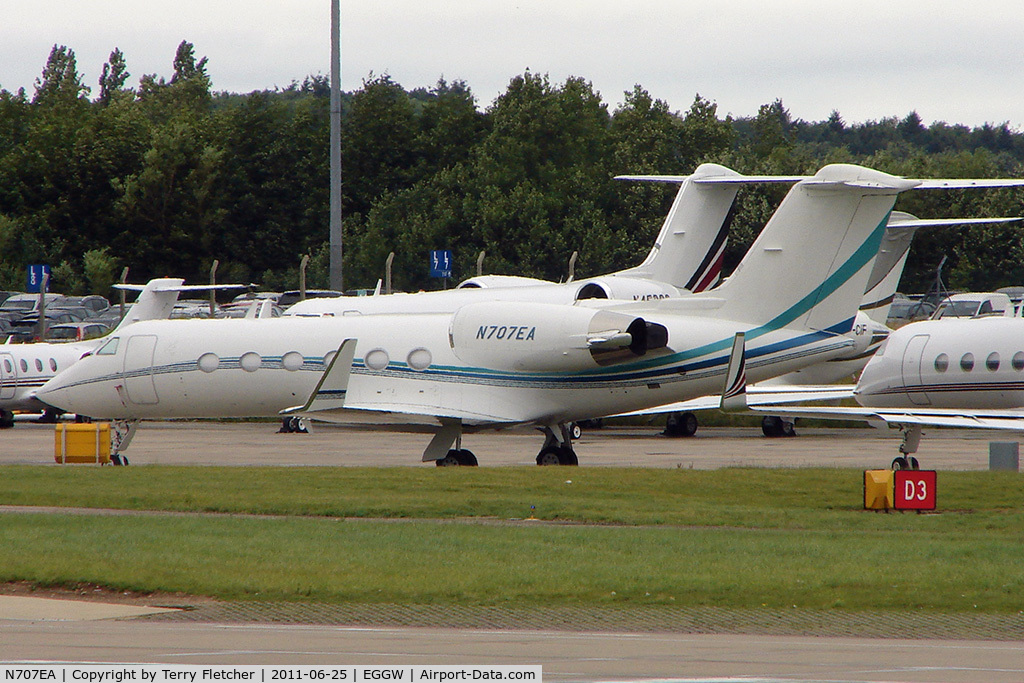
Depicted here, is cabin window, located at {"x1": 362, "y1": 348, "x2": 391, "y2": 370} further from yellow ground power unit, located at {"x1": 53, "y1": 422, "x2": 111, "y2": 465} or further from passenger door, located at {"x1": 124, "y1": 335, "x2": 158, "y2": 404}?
yellow ground power unit, located at {"x1": 53, "y1": 422, "x2": 111, "y2": 465}

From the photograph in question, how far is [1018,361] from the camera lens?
2800cm

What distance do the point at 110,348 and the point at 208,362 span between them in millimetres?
2446

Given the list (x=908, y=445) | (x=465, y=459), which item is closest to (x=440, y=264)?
(x=465, y=459)

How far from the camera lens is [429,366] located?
24875 mm

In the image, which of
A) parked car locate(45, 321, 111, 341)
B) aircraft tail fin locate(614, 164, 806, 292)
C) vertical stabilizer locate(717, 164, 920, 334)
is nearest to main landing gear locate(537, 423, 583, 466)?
vertical stabilizer locate(717, 164, 920, 334)

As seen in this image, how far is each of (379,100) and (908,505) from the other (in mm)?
70433

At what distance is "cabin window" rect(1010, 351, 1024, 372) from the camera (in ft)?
91.7

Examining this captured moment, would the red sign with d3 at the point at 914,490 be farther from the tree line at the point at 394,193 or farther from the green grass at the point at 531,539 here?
the tree line at the point at 394,193

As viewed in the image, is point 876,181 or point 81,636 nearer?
point 81,636

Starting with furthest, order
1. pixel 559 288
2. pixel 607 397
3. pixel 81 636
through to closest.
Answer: pixel 559 288 → pixel 607 397 → pixel 81 636

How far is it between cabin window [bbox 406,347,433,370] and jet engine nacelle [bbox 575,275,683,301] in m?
5.41

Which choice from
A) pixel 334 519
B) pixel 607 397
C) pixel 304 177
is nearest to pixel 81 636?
pixel 334 519

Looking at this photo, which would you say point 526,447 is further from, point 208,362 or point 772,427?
point 208,362

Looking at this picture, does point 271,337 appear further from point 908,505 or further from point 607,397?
point 908,505
